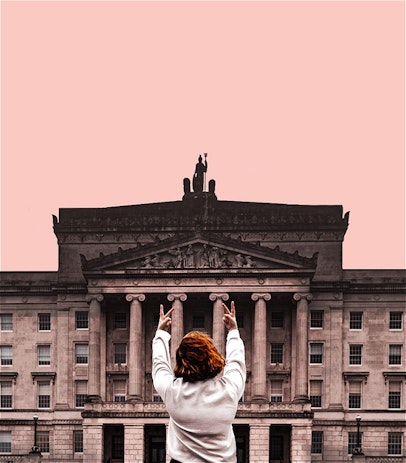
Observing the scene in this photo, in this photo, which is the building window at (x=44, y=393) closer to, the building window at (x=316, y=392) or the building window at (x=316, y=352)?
the building window at (x=316, y=392)

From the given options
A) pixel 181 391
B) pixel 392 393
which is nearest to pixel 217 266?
pixel 392 393

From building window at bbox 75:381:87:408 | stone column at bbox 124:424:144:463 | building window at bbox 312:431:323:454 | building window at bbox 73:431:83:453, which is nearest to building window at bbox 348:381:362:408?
building window at bbox 312:431:323:454

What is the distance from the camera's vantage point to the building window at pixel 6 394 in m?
94.2

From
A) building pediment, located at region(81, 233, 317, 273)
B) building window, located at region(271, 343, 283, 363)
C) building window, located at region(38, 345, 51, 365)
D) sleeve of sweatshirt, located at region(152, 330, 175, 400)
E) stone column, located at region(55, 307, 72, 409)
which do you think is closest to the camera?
Result: sleeve of sweatshirt, located at region(152, 330, 175, 400)

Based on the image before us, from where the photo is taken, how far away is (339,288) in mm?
94250

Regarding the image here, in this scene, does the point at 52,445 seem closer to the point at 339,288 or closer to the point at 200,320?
the point at 200,320

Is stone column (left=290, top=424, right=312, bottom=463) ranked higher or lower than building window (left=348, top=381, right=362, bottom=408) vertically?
lower

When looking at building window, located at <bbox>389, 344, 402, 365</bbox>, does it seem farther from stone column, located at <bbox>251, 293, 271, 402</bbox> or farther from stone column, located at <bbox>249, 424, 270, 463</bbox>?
stone column, located at <bbox>249, 424, 270, 463</bbox>

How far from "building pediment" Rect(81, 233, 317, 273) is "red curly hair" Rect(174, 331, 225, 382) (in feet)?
264

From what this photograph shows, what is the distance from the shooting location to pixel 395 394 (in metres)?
92.8

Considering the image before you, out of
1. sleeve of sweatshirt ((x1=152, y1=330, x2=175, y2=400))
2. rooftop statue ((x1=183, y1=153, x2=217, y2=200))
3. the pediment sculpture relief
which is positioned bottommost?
sleeve of sweatshirt ((x1=152, y1=330, x2=175, y2=400))

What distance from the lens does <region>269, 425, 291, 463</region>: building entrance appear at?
88188 millimetres

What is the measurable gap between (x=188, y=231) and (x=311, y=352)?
605 inches

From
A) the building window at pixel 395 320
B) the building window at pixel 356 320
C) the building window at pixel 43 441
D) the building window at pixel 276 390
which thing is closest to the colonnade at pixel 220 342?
the building window at pixel 276 390
